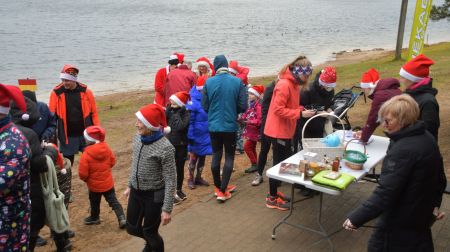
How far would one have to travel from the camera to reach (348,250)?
435 centimetres

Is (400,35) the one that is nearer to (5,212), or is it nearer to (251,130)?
(251,130)

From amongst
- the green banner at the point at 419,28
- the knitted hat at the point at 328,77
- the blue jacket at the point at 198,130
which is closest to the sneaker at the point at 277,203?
the blue jacket at the point at 198,130

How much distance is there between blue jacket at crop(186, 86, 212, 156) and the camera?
5.91 m

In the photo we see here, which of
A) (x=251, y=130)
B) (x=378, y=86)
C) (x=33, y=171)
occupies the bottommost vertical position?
(x=251, y=130)

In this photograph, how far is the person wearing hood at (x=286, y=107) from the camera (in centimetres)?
479

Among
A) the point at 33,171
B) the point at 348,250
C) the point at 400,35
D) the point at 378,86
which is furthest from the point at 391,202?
the point at 400,35

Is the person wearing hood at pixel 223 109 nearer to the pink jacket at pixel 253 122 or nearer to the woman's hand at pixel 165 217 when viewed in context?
the pink jacket at pixel 253 122

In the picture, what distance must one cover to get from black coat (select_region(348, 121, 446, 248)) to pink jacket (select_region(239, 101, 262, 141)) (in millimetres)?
3769

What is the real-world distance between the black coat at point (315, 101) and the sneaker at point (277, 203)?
3.20 feet

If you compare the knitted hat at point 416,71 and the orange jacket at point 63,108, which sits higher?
the knitted hat at point 416,71

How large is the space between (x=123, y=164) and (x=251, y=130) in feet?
8.94

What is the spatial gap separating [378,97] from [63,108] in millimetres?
4117

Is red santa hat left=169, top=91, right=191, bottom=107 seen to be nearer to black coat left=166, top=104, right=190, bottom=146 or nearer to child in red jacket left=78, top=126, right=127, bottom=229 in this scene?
black coat left=166, top=104, right=190, bottom=146

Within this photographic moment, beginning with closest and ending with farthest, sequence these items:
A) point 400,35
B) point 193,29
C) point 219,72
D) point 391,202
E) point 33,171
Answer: point 391,202, point 33,171, point 219,72, point 400,35, point 193,29
